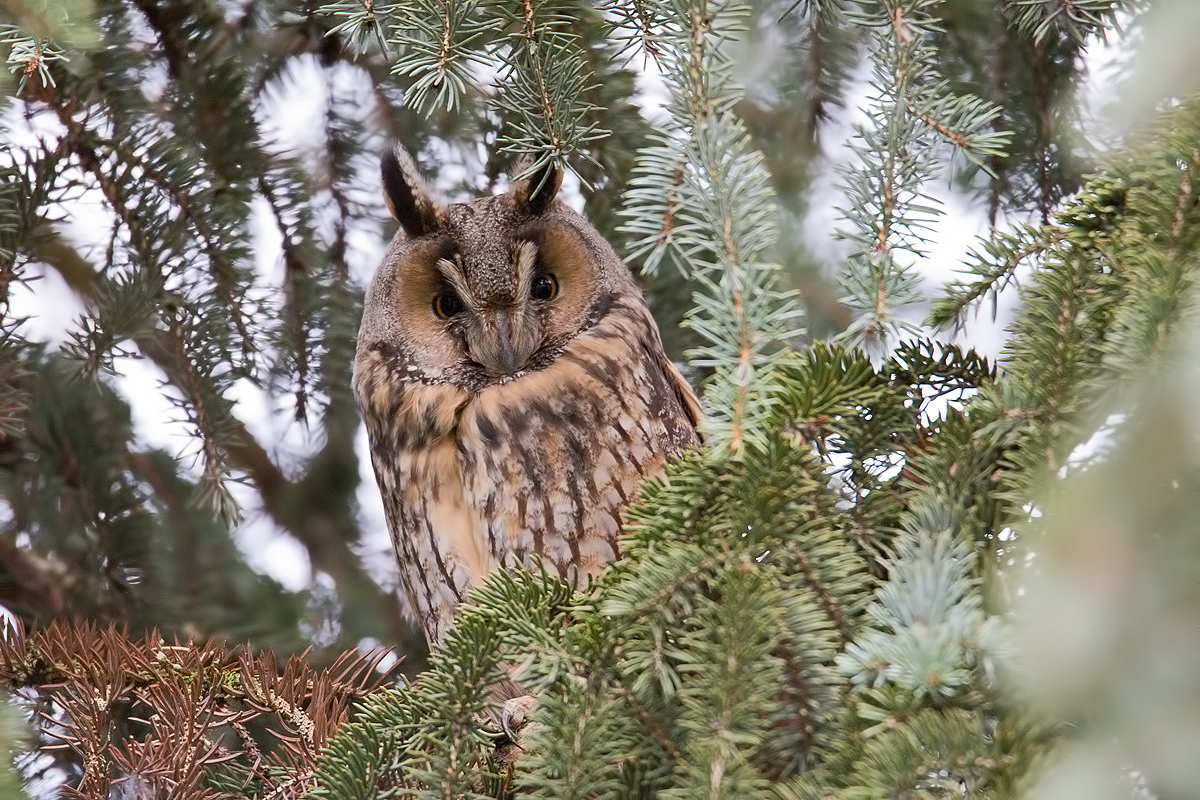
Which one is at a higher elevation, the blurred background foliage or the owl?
the blurred background foliage

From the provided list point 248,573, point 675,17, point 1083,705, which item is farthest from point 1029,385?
point 248,573

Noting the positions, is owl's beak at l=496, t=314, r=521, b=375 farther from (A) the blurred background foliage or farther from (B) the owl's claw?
(B) the owl's claw

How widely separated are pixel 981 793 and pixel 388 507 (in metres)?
1.42

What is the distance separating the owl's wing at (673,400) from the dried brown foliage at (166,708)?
0.75 meters

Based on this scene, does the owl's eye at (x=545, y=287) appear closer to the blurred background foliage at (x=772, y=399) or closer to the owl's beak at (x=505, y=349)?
the owl's beak at (x=505, y=349)

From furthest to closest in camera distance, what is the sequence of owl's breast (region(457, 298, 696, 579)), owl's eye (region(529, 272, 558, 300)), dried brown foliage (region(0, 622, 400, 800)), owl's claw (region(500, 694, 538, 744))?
owl's eye (region(529, 272, 558, 300)), owl's breast (region(457, 298, 696, 579)), owl's claw (region(500, 694, 538, 744)), dried brown foliage (region(0, 622, 400, 800))

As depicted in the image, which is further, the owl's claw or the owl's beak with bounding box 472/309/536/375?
the owl's beak with bounding box 472/309/536/375

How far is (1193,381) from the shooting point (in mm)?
674

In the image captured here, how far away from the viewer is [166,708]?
51.1 inches

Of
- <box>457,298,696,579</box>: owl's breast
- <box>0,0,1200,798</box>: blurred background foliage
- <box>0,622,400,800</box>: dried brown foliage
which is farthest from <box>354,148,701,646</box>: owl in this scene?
<box>0,622,400,800</box>: dried brown foliage

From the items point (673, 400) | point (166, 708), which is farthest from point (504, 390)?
point (166, 708)

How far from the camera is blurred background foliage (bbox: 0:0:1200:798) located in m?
0.69

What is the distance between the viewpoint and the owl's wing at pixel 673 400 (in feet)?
6.25

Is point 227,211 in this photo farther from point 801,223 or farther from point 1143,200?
point 1143,200
